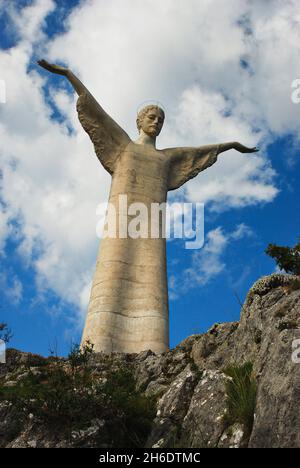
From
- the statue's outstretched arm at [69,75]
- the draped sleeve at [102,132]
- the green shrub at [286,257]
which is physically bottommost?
the green shrub at [286,257]

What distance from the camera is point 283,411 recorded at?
796 centimetres

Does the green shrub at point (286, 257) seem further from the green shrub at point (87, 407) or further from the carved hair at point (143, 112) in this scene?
the carved hair at point (143, 112)

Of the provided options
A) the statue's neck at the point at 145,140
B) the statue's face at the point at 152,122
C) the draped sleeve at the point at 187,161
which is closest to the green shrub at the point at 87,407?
the draped sleeve at the point at 187,161

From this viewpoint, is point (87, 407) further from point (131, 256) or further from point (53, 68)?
Result: point (53, 68)

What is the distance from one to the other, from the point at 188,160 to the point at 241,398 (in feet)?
43.4

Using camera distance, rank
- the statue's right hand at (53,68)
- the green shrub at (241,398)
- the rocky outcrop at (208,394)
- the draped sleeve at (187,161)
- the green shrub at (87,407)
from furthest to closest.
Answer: the draped sleeve at (187,161) < the statue's right hand at (53,68) < the green shrub at (87,407) < the green shrub at (241,398) < the rocky outcrop at (208,394)

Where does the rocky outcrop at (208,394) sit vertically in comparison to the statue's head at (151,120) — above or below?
below

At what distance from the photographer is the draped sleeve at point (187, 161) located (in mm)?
20500

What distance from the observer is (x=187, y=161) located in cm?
2102

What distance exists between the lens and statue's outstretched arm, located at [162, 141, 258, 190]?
2050cm

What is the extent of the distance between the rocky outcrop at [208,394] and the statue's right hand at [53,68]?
9.73m
